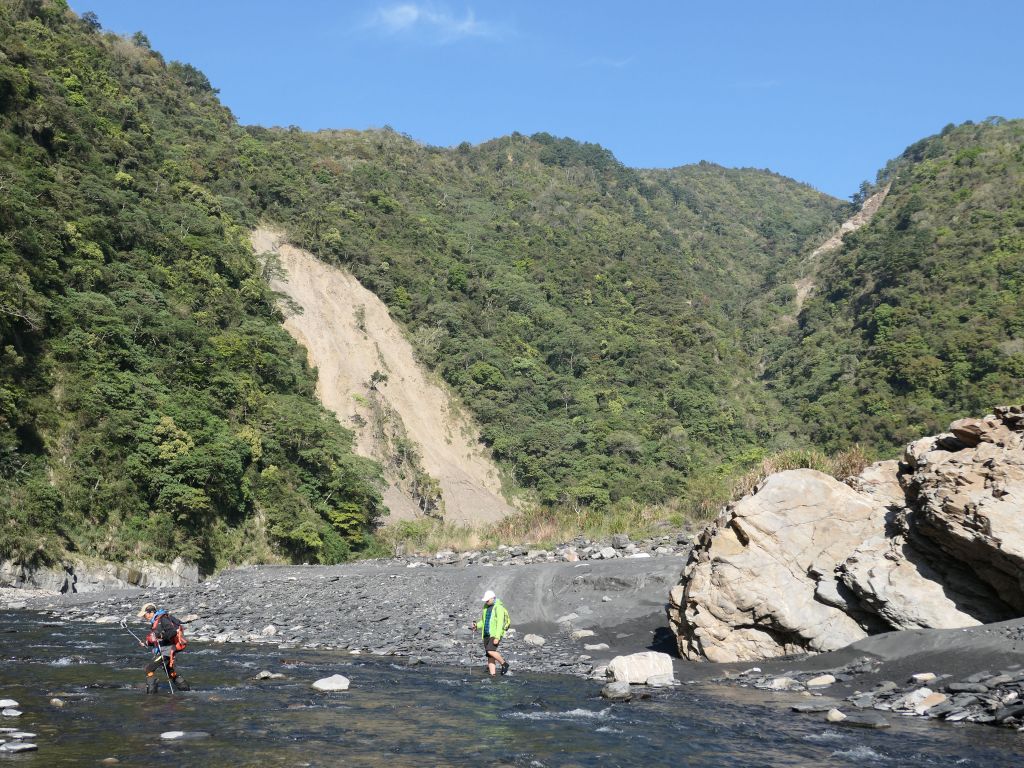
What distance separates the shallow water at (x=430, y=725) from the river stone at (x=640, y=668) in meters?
0.52

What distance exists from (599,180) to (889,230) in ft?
148

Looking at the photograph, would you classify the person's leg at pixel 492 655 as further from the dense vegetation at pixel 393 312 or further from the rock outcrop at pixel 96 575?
the rock outcrop at pixel 96 575

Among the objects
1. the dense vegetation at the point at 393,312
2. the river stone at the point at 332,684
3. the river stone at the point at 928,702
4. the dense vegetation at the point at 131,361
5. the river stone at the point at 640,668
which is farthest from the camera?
the dense vegetation at the point at 393,312

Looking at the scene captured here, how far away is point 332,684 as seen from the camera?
12.5 m

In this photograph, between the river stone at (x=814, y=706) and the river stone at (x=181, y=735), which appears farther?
the river stone at (x=814, y=706)

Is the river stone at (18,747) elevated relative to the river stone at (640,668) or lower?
elevated

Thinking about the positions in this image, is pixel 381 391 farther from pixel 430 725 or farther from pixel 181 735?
pixel 181 735

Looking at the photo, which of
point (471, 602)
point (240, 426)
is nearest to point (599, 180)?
point (240, 426)

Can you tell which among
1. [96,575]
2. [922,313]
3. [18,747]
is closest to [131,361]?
[96,575]

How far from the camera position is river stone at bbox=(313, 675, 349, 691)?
12429 millimetres

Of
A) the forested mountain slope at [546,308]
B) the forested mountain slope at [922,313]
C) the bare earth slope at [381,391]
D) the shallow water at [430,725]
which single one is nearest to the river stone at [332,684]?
the shallow water at [430,725]

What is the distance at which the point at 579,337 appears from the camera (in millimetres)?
66812

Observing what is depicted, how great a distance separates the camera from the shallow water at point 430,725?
341 inches

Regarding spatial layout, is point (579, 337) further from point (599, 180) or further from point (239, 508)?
point (599, 180)
